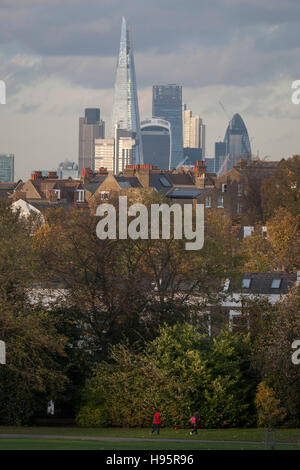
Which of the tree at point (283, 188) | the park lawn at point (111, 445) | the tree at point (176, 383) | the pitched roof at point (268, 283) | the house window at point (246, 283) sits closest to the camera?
the park lawn at point (111, 445)

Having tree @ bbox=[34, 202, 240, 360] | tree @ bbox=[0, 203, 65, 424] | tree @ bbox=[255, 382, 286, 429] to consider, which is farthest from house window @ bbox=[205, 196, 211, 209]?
tree @ bbox=[255, 382, 286, 429]

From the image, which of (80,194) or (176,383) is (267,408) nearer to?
(176,383)

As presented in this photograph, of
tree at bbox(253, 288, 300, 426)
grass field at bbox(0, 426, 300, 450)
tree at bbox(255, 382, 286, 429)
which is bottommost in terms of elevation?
grass field at bbox(0, 426, 300, 450)

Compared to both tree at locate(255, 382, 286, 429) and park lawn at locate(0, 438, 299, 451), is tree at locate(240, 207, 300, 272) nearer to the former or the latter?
tree at locate(255, 382, 286, 429)

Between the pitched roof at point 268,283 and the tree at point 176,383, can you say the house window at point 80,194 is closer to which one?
the pitched roof at point 268,283

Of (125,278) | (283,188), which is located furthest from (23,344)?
(283,188)

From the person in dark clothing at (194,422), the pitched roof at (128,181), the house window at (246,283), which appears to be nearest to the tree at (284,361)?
the person in dark clothing at (194,422)
